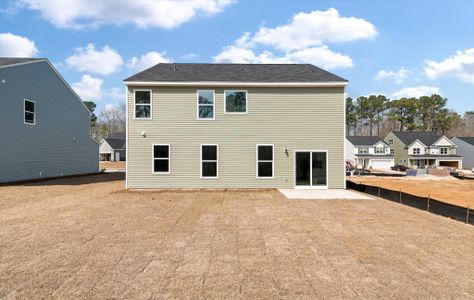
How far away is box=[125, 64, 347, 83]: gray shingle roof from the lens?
45.5ft

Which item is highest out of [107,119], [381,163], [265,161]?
[107,119]

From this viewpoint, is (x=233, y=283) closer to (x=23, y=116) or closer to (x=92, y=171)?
(x=23, y=116)

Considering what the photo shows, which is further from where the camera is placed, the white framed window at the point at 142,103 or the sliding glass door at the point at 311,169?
the sliding glass door at the point at 311,169

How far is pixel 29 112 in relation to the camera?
18.3 m

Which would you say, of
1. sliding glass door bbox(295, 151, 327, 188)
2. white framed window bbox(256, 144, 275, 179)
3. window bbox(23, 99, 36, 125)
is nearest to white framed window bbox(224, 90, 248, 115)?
white framed window bbox(256, 144, 275, 179)

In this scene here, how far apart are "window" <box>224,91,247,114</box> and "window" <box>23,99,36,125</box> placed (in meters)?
13.3

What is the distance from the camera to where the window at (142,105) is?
45.0ft

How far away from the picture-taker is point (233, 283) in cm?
400

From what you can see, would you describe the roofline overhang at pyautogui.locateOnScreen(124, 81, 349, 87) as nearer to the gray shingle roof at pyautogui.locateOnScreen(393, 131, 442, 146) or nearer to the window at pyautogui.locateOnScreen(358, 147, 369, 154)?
the window at pyautogui.locateOnScreen(358, 147, 369, 154)

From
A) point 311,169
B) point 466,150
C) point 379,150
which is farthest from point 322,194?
point 466,150

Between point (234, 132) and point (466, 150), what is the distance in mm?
54798

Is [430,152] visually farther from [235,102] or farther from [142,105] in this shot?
[142,105]

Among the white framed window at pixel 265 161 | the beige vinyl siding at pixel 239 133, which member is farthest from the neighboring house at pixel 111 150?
the white framed window at pixel 265 161

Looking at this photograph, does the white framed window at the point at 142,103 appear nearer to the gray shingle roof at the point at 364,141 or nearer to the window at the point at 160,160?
the window at the point at 160,160
